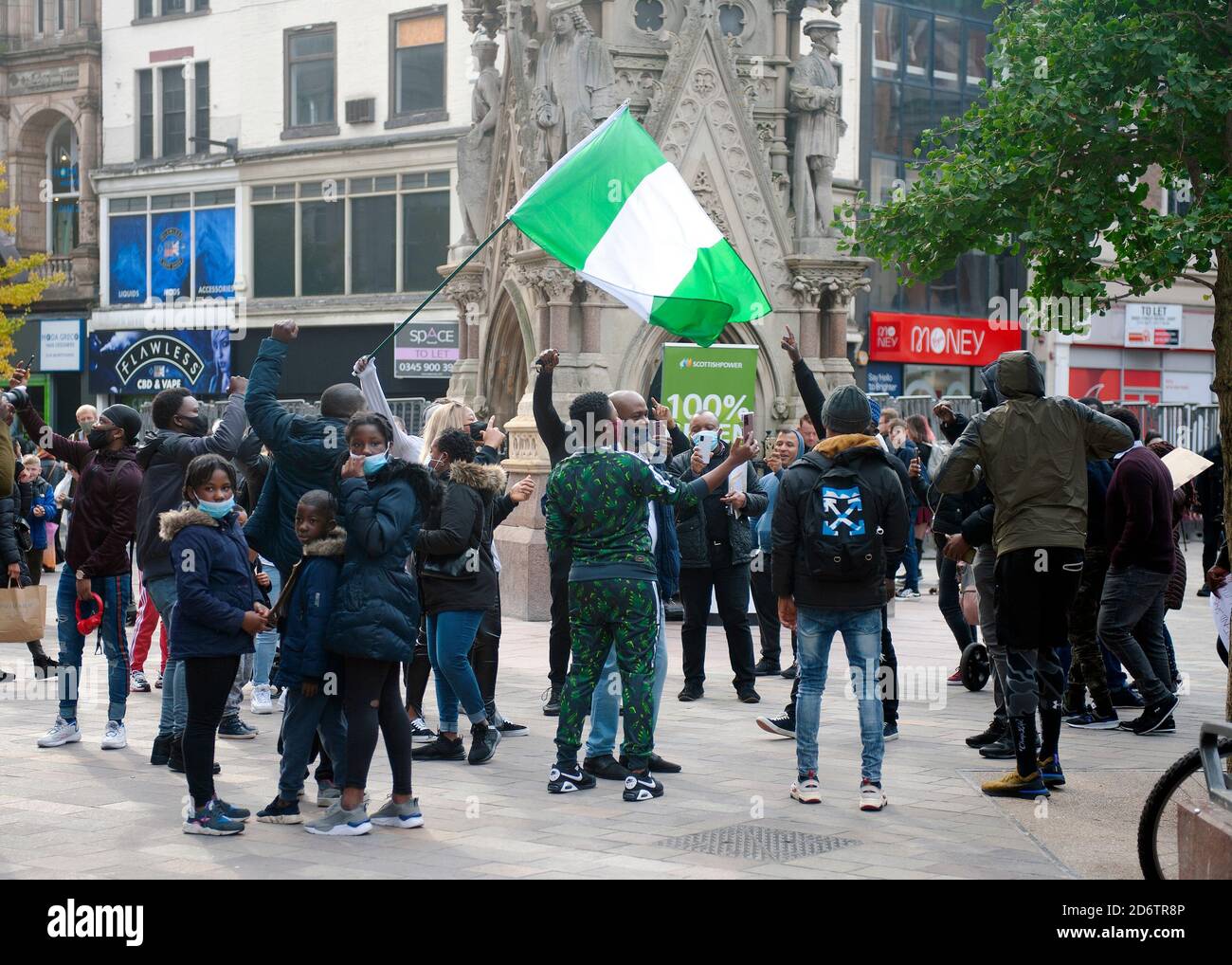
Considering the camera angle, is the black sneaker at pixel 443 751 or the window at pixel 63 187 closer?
the black sneaker at pixel 443 751

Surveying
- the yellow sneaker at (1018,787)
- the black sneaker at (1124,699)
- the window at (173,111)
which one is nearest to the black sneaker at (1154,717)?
the black sneaker at (1124,699)

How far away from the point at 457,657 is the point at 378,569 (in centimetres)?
186

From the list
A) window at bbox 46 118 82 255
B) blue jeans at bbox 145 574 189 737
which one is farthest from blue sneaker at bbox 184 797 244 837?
window at bbox 46 118 82 255

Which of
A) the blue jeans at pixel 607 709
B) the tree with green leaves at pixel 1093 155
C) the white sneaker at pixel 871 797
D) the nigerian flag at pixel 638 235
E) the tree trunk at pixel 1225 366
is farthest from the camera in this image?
the nigerian flag at pixel 638 235

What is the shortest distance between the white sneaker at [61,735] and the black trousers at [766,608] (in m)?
5.06

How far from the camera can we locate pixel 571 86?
48.4 feet

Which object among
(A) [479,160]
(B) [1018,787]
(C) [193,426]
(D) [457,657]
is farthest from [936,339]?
(B) [1018,787]

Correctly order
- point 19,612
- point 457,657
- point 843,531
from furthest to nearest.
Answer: point 19,612 < point 457,657 < point 843,531

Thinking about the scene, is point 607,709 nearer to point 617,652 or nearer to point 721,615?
point 617,652

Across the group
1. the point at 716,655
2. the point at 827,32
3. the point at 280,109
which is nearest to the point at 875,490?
the point at 716,655

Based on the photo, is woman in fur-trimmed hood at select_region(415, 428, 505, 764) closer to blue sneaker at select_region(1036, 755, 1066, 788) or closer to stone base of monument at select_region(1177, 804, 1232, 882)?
blue sneaker at select_region(1036, 755, 1066, 788)

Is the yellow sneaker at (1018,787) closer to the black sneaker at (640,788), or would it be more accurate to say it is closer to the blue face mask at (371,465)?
the black sneaker at (640,788)

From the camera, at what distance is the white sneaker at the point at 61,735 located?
367 inches
